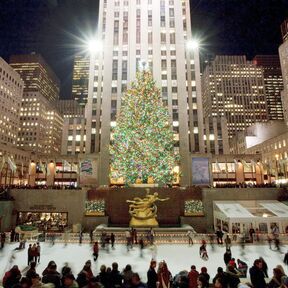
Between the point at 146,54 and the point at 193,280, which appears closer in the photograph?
the point at 193,280

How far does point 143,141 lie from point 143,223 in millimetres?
11406

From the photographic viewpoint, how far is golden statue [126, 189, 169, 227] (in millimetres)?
27292

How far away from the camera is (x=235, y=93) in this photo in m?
161

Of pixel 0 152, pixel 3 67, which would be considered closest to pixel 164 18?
pixel 0 152

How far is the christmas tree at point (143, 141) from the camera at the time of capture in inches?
1326

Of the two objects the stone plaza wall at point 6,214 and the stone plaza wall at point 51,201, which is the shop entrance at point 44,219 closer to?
the stone plaza wall at point 51,201

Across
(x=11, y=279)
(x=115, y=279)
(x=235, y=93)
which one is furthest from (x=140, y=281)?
(x=235, y=93)

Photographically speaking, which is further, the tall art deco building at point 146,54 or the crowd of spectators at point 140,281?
the tall art deco building at point 146,54

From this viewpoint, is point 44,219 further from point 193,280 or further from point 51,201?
point 193,280

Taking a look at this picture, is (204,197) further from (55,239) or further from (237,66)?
(237,66)

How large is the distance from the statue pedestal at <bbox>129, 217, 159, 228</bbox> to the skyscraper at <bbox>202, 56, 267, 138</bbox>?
13753 centimetres

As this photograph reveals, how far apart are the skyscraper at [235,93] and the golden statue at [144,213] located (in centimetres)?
13721

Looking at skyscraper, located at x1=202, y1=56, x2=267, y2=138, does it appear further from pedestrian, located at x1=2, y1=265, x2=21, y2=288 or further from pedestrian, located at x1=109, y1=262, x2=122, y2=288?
pedestrian, located at x1=2, y1=265, x2=21, y2=288

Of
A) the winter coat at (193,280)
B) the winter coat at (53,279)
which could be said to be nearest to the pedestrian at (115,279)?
the winter coat at (53,279)
